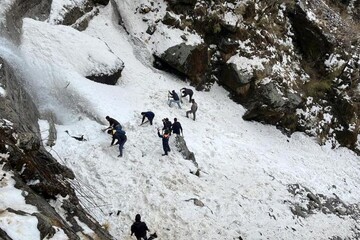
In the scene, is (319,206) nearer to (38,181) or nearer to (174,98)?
(174,98)


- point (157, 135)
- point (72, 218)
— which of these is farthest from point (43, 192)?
point (157, 135)

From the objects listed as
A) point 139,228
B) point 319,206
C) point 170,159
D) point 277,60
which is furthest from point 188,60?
point 139,228

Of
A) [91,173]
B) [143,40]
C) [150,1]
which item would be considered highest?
[150,1]

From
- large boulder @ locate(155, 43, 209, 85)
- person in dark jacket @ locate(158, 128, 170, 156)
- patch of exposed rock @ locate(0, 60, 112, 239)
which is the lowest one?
patch of exposed rock @ locate(0, 60, 112, 239)

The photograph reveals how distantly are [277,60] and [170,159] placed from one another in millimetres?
12992

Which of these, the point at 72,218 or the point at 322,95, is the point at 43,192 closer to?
the point at 72,218

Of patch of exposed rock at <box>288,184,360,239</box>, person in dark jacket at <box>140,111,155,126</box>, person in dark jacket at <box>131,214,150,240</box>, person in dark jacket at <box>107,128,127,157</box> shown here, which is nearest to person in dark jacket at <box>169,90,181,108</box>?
person in dark jacket at <box>140,111,155,126</box>

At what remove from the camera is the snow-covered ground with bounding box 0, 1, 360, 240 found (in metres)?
14.4

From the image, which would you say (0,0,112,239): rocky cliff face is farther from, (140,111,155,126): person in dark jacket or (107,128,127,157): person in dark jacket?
(140,111,155,126): person in dark jacket

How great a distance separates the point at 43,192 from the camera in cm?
964

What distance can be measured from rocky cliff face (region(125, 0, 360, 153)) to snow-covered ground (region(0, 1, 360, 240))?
3.49 ft

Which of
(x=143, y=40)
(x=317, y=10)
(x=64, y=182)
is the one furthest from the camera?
(x=317, y=10)

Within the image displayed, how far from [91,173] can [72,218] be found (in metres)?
5.19

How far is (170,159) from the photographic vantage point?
55.3 feet
